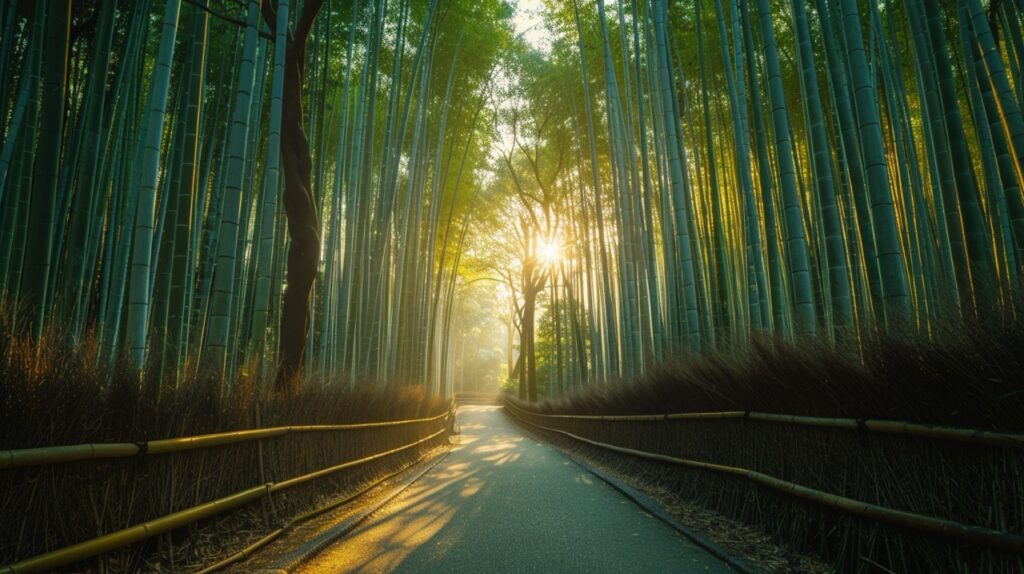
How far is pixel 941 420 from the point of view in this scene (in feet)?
5.29

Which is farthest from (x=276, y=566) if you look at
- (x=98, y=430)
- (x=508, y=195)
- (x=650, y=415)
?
(x=508, y=195)

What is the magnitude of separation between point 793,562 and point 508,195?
1522 centimetres

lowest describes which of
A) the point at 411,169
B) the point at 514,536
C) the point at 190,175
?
the point at 514,536

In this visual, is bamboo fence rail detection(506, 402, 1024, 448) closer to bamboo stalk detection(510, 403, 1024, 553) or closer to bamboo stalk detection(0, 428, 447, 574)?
bamboo stalk detection(510, 403, 1024, 553)

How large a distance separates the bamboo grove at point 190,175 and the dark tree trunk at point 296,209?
0.01 meters

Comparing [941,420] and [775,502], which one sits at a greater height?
[941,420]

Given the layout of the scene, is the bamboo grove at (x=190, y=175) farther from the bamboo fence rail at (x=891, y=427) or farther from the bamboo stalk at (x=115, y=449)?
the bamboo fence rail at (x=891, y=427)

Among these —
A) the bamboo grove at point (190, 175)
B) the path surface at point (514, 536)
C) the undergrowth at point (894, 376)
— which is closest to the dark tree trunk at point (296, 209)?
the bamboo grove at point (190, 175)

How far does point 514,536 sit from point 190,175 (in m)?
2.76

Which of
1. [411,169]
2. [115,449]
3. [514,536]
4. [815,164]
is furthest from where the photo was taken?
[411,169]

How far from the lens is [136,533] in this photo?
5.49 ft

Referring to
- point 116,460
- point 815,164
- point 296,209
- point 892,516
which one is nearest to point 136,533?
point 116,460

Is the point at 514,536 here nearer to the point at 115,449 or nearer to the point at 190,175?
the point at 115,449

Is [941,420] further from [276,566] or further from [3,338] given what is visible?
[3,338]
